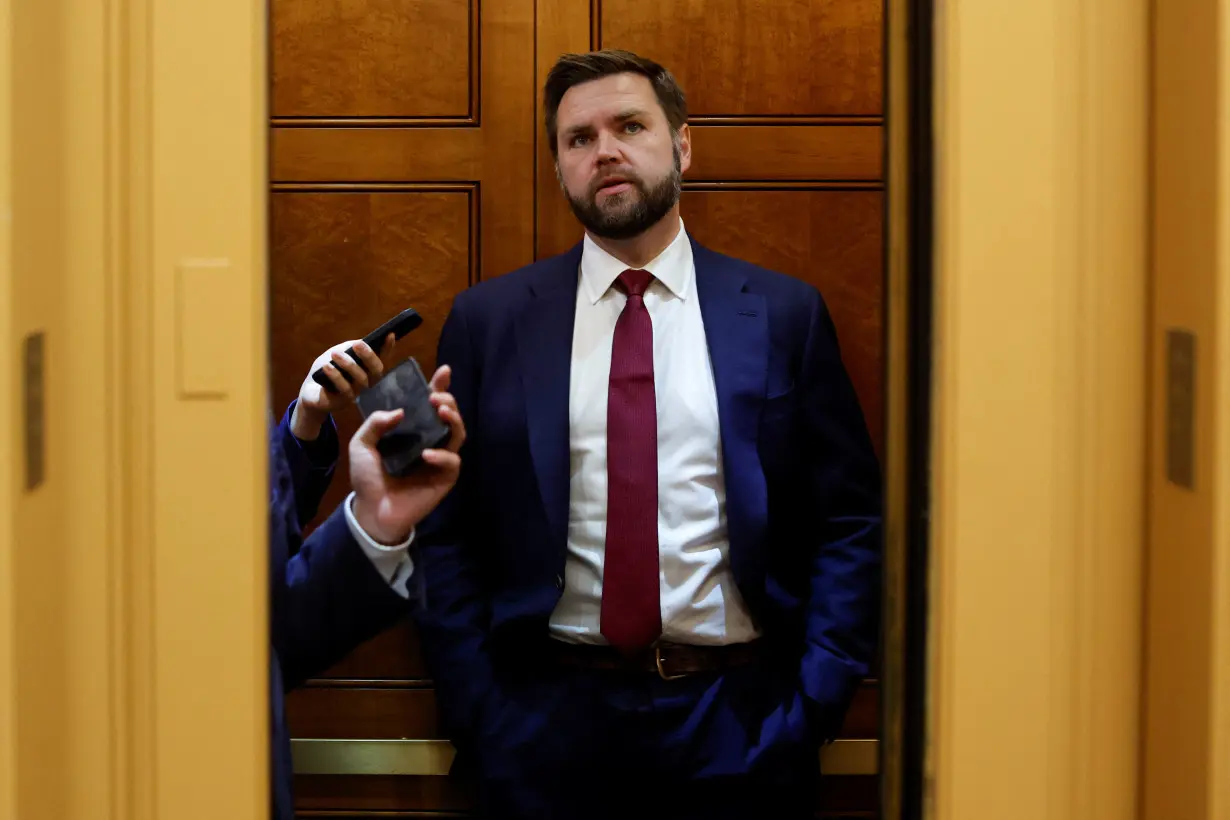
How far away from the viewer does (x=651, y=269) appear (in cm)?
180

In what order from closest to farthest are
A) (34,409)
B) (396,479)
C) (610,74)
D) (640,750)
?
(34,409) < (396,479) < (640,750) < (610,74)

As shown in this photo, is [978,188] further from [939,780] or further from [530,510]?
[530,510]

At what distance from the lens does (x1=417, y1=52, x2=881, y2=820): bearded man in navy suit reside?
1678 mm

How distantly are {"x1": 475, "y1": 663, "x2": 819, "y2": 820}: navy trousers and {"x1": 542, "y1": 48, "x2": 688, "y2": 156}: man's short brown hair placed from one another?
2.68 ft

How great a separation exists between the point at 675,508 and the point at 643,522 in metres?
0.05

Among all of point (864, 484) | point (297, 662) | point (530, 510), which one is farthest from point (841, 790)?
point (297, 662)

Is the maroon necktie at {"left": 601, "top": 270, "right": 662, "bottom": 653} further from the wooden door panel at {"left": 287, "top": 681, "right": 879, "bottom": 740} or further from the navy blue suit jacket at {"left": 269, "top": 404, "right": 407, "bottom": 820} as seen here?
the wooden door panel at {"left": 287, "top": 681, "right": 879, "bottom": 740}

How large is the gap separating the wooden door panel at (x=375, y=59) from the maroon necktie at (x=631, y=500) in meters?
0.58

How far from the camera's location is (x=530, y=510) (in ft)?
5.56

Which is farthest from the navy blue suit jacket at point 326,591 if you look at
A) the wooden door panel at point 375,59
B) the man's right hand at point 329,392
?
the wooden door panel at point 375,59

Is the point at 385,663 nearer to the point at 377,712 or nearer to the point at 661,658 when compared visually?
the point at 377,712

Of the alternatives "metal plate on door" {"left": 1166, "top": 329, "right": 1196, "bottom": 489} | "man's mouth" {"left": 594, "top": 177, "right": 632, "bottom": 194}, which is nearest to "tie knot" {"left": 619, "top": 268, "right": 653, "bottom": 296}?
"man's mouth" {"left": 594, "top": 177, "right": 632, "bottom": 194}

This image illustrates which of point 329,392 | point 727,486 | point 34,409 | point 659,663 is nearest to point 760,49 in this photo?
point 727,486

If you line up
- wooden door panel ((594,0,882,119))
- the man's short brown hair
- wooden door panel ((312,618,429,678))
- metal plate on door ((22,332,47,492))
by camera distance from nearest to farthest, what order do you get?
metal plate on door ((22,332,47,492))
the man's short brown hair
wooden door panel ((594,0,882,119))
wooden door panel ((312,618,429,678))
